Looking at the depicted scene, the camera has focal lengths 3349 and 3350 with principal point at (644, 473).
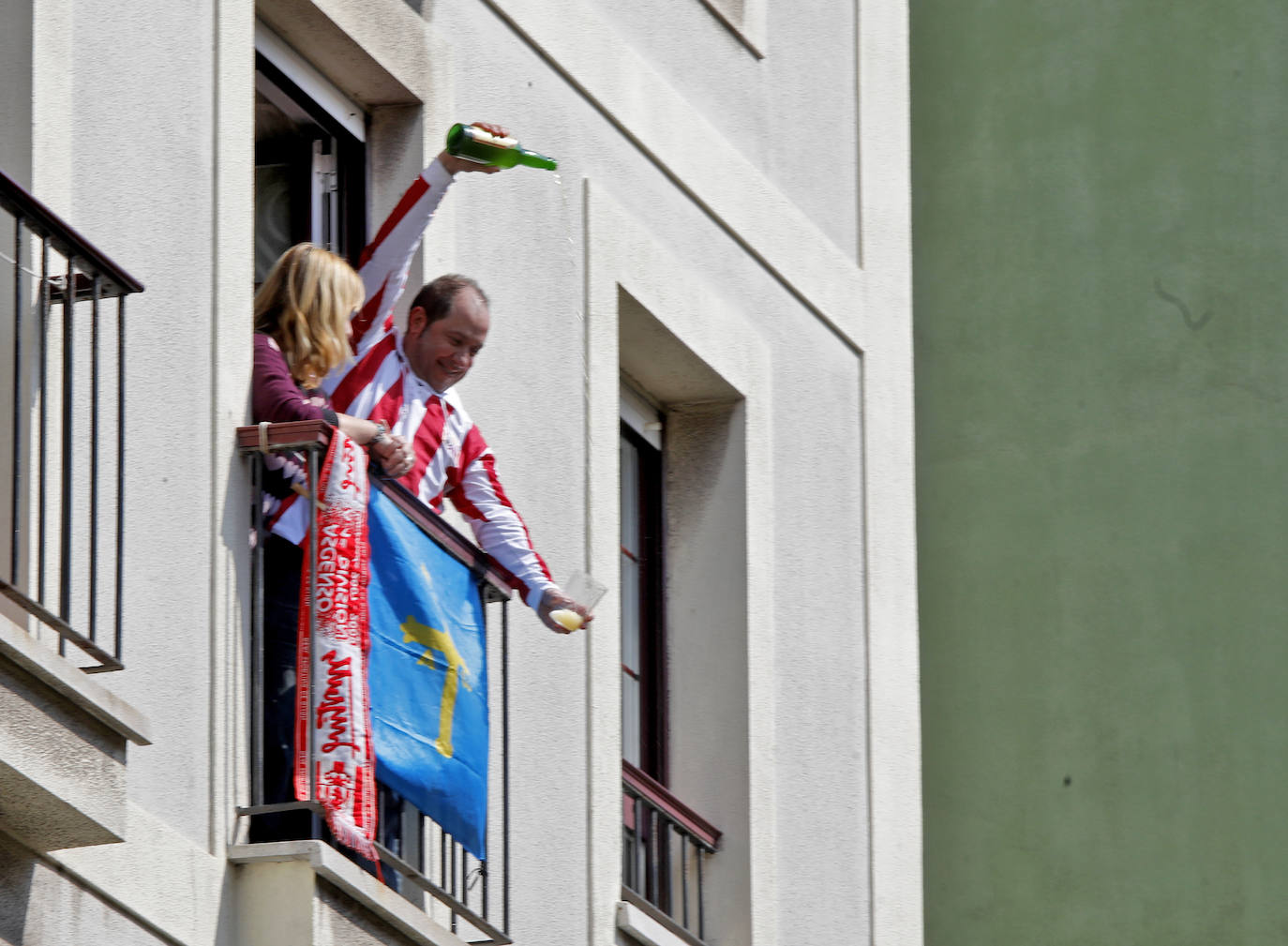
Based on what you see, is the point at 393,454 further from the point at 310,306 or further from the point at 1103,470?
the point at 1103,470

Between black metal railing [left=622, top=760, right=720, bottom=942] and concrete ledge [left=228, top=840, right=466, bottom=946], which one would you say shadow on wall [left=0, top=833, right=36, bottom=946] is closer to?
concrete ledge [left=228, top=840, right=466, bottom=946]

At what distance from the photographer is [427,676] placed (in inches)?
420

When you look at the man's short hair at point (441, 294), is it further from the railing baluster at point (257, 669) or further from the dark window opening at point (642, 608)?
the dark window opening at point (642, 608)

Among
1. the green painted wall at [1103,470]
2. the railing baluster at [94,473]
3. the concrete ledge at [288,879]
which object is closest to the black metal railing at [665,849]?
the concrete ledge at [288,879]

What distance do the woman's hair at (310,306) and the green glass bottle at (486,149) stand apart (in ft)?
2.43

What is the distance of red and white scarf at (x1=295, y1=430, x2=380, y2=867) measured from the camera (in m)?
9.77

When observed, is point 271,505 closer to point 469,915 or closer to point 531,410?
point 469,915

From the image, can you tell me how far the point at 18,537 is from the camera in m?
9.09

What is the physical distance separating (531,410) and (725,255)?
7.14ft

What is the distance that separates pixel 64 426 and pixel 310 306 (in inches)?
49.9

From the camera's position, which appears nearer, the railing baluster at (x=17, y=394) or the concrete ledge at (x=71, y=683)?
the concrete ledge at (x=71, y=683)

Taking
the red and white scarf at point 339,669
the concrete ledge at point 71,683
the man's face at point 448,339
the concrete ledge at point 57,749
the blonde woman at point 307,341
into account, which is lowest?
the concrete ledge at point 57,749

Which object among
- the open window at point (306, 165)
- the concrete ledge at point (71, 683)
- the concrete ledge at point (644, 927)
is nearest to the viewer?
the concrete ledge at point (71, 683)

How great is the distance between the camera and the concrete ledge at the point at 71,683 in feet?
27.1
